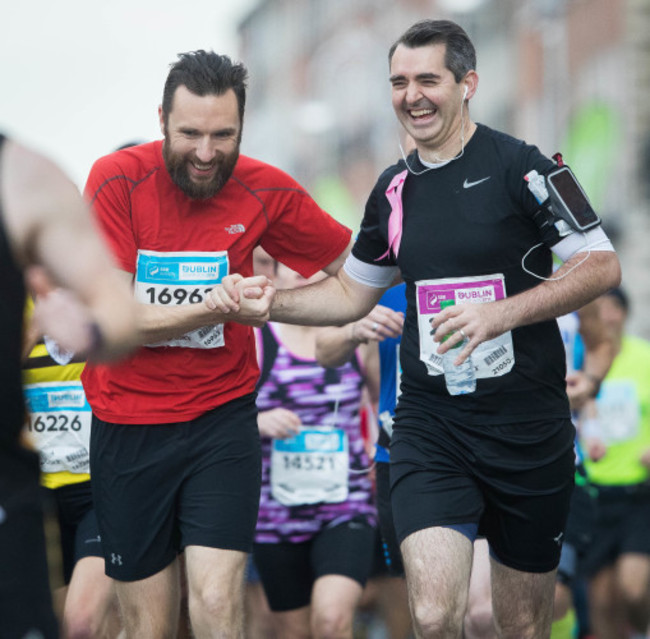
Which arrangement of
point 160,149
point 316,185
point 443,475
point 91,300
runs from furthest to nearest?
1. point 316,185
2. point 160,149
3. point 443,475
4. point 91,300

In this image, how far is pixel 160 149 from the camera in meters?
5.61

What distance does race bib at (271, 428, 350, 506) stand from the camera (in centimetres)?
728

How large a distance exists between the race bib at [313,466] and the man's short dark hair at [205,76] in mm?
2227

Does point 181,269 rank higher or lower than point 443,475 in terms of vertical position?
higher

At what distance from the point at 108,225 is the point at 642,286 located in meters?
17.5

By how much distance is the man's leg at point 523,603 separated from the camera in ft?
17.7

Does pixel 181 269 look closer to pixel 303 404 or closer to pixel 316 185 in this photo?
pixel 303 404

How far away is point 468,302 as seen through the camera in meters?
5.09

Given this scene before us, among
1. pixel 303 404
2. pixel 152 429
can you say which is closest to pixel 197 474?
pixel 152 429

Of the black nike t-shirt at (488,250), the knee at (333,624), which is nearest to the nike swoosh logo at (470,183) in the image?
the black nike t-shirt at (488,250)

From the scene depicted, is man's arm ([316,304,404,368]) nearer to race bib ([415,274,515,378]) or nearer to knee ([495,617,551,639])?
race bib ([415,274,515,378])

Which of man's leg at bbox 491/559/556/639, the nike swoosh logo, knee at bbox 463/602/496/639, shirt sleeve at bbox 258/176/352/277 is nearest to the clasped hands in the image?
shirt sleeve at bbox 258/176/352/277

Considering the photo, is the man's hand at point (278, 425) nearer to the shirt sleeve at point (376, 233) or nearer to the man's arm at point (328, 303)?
the man's arm at point (328, 303)

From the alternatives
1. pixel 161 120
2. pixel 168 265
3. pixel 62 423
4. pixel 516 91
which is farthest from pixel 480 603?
pixel 516 91
